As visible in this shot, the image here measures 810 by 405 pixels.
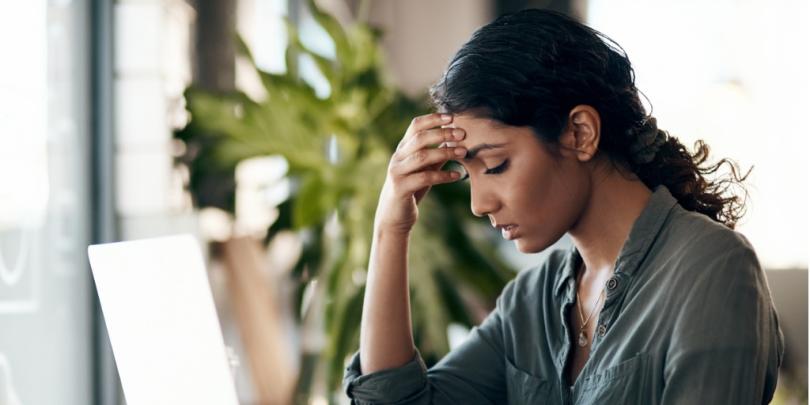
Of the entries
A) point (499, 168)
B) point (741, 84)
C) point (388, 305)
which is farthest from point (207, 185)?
point (741, 84)

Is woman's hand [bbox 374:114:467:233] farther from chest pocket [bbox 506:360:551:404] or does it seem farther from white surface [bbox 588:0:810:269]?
white surface [bbox 588:0:810:269]

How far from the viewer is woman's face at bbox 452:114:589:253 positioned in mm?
1187

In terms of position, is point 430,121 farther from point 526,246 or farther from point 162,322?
point 162,322

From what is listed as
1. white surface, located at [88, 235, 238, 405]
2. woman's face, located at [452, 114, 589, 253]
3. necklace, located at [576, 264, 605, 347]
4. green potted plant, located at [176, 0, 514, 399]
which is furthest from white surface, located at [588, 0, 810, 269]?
white surface, located at [88, 235, 238, 405]

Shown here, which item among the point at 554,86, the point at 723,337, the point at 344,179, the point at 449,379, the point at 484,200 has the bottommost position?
the point at 449,379

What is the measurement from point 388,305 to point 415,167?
0.22 m

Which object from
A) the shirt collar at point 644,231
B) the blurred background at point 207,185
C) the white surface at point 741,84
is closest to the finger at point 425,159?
the shirt collar at point 644,231

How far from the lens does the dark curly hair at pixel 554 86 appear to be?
117cm

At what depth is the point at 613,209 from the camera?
125cm

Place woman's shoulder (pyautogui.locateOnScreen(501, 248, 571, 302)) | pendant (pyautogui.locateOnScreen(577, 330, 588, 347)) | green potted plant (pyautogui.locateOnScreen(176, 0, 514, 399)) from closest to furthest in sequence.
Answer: pendant (pyautogui.locateOnScreen(577, 330, 588, 347)) → woman's shoulder (pyautogui.locateOnScreen(501, 248, 571, 302)) → green potted plant (pyautogui.locateOnScreen(176, 0, 514, 399))

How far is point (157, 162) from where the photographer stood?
2.44 metres

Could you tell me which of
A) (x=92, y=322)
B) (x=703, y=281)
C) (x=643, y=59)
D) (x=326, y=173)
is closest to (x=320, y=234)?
(x=326, y=173)

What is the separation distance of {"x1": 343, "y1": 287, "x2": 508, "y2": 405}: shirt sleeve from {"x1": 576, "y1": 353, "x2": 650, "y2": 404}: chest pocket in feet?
0.92

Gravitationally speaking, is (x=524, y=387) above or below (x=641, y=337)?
below
